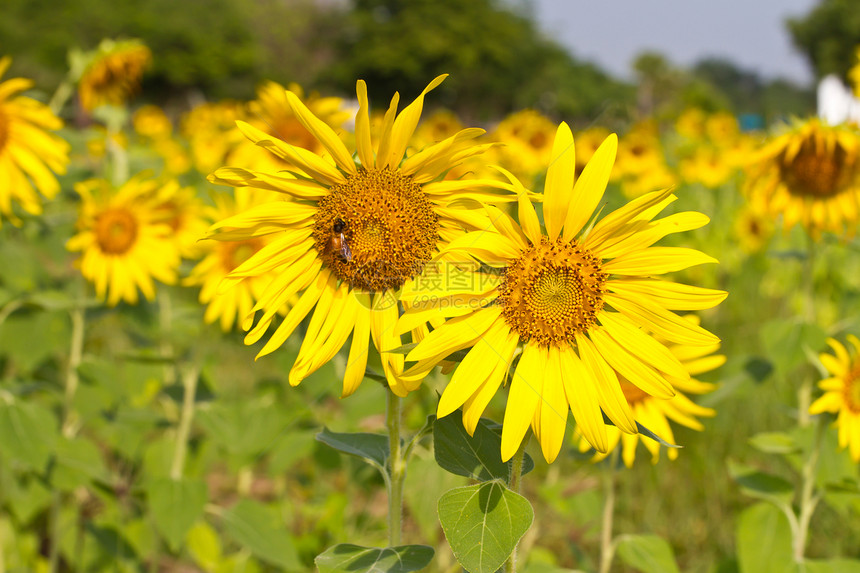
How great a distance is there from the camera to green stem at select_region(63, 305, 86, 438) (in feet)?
9.28

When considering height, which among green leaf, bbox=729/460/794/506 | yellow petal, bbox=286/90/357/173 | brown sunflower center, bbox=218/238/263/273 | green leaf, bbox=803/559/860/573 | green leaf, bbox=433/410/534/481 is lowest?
green leaf, bbox=803/559/860/573

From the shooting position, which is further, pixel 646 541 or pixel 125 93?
pixel 125 93

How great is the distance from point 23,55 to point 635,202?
42.1m

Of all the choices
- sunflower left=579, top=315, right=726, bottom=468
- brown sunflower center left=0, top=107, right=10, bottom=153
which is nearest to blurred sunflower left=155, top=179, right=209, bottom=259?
brown sunflower center left=0, top=107, right=10, bottom=153

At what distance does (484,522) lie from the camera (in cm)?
119

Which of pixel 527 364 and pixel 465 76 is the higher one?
pixel 465 76

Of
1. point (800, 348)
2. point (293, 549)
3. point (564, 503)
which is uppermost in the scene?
point (800, 348)

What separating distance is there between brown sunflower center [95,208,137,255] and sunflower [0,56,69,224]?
0.36 metres

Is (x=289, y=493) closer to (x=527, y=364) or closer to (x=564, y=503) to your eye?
(x=564, y=503)

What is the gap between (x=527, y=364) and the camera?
1.22m

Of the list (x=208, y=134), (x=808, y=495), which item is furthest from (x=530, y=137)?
(x=808, y=495)

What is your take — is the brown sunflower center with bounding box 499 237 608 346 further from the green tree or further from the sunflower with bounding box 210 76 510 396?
the green tree

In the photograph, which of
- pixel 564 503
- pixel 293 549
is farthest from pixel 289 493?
pixel 564 503

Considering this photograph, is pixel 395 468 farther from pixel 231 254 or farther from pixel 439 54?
pixel 439 54
